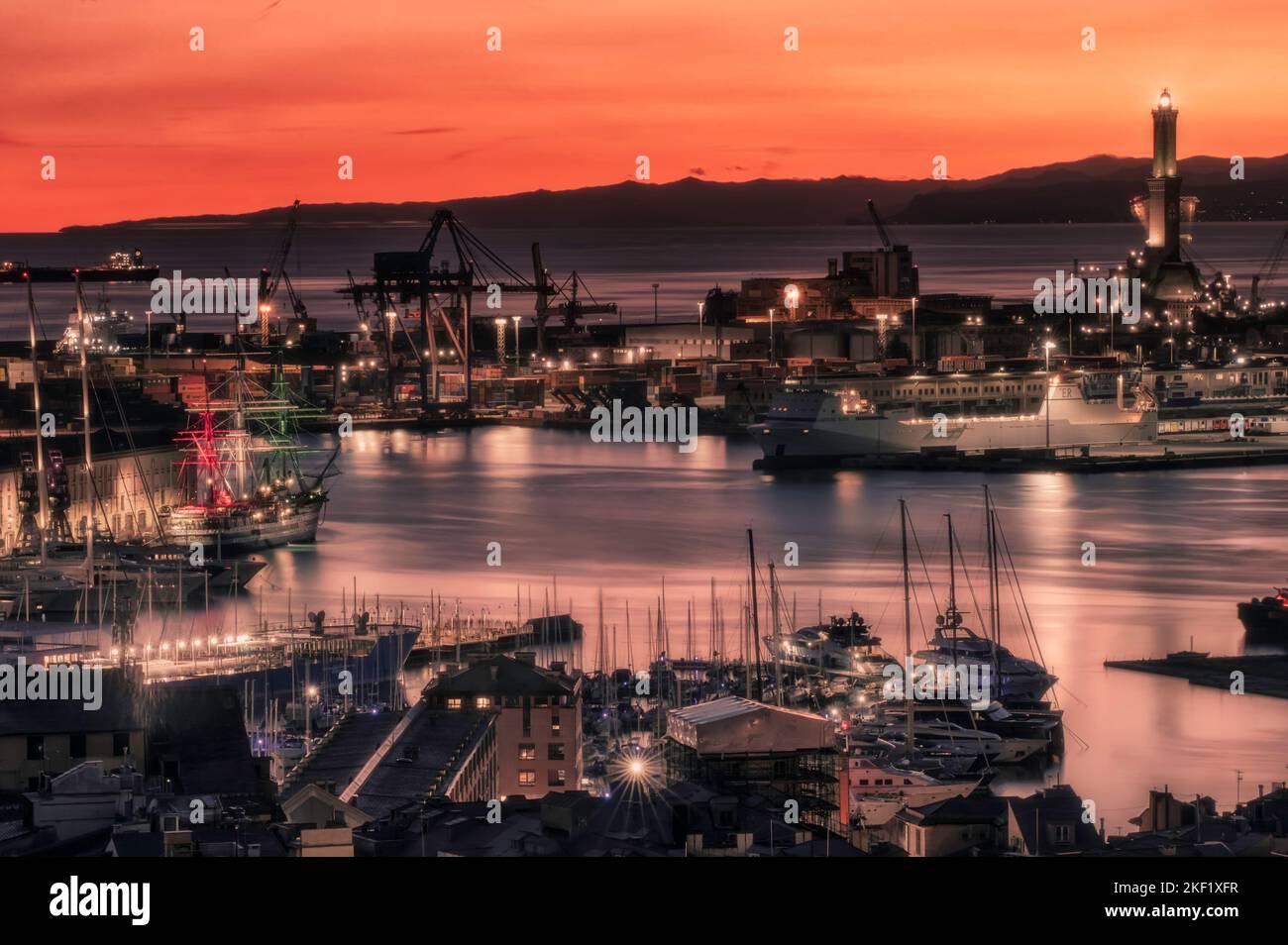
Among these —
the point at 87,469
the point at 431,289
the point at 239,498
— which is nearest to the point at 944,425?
the point at 431,289

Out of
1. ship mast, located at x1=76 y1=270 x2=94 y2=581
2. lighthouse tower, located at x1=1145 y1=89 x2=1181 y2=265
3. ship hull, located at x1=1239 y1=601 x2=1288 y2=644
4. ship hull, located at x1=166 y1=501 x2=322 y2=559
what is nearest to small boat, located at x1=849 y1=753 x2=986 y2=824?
ship hull, located at x1=1239 y1=601 x2=1288 y2=644

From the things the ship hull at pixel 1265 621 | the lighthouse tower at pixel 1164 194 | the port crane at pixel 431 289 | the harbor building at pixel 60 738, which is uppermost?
the lighthouse tower at pixel 1164 194

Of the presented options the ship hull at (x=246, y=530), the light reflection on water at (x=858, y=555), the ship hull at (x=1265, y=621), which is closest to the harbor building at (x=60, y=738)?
the light reflection on water at (x=858, y=555)

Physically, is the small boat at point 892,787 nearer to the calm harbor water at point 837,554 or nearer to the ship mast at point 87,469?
the calm harbor water at point 837,554

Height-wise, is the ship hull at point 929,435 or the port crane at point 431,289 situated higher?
the port crane at point 431,289

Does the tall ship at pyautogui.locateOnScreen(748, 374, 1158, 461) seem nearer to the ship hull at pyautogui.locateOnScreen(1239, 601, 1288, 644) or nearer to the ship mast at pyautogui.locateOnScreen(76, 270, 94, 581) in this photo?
the ship mast at pyautogui.locateOnScreen(76, 270, 94, 581)
